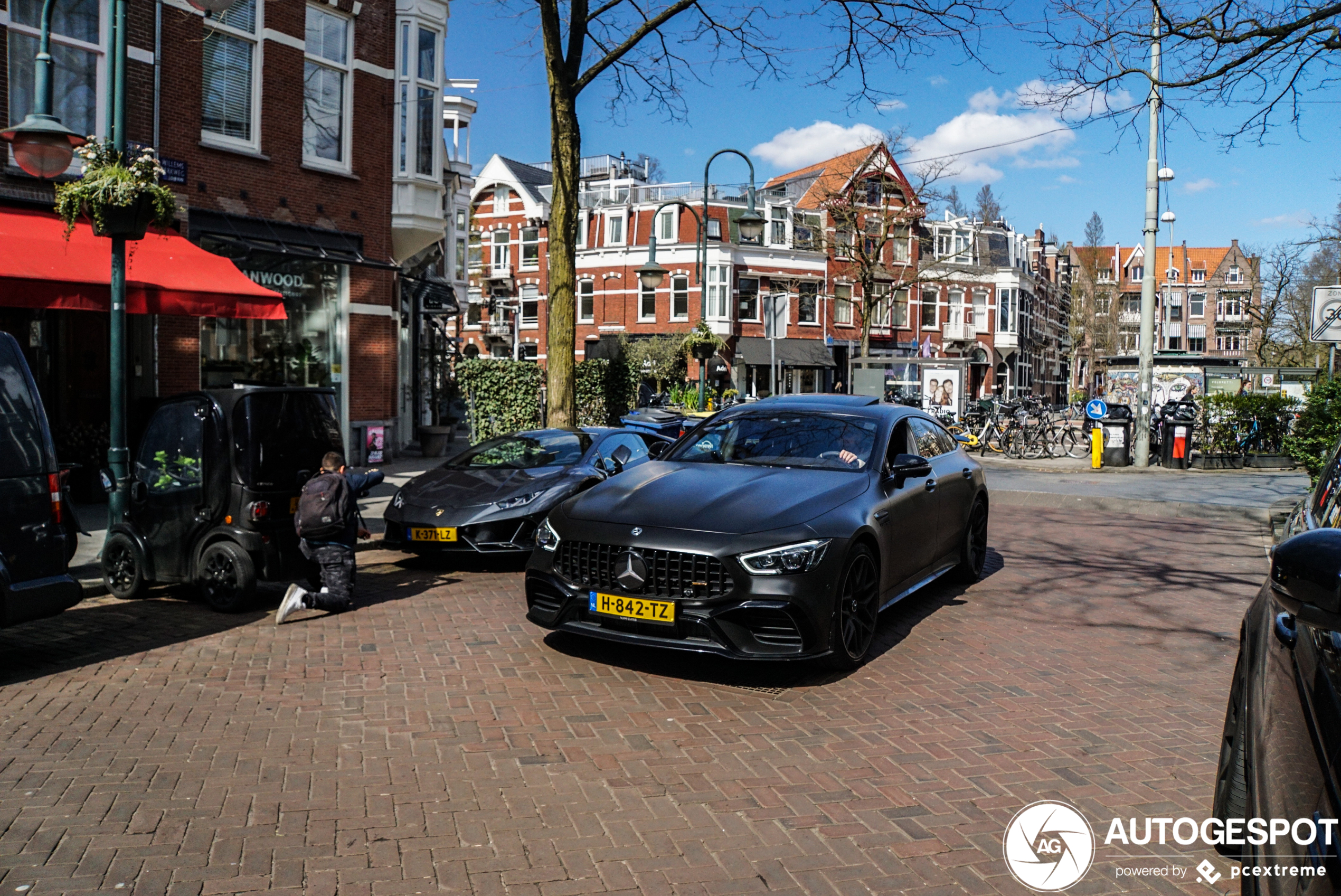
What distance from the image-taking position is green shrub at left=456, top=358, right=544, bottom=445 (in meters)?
18.4

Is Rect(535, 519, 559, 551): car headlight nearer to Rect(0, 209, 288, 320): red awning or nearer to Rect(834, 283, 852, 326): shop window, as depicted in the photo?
Rect(0, 209, 288, 320): red awning

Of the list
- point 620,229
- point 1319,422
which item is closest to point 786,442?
point 1319,422

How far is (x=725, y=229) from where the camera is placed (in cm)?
4950

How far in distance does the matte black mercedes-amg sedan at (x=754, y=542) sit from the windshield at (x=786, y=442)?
12 millimetres

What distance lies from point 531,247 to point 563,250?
41.4 metres

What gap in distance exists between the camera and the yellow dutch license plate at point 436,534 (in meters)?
8.89

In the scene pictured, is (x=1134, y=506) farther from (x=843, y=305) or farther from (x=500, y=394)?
(x=843, y=305)

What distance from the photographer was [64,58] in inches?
527

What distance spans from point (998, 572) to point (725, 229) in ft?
137

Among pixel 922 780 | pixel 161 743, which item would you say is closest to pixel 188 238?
pixel 161 743

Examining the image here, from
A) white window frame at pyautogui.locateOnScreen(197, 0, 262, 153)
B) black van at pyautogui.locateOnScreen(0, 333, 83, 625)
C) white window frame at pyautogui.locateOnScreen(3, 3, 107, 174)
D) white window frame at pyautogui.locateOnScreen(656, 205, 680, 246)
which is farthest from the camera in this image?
white window frame at pyautogui.locateOnScreen(656, 205, 680, 246)

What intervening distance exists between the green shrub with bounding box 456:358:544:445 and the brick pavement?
428 inches

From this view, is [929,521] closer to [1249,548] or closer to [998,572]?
[998,572]

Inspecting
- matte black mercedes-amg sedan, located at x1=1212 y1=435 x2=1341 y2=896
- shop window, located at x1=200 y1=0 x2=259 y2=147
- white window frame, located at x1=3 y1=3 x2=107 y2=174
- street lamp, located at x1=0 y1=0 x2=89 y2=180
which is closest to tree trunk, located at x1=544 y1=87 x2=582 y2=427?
street lamp, located at x1=0 y1=0 x2=89 y2=180
